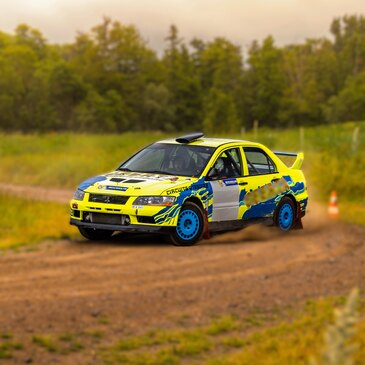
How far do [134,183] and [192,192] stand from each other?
54cm

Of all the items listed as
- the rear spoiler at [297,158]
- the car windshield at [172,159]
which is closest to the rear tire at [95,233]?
the car windshield at [172,159]

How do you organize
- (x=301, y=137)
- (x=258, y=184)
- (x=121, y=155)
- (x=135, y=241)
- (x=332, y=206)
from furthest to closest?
1. (x=332, y=206)
2. (x=301, y=137)
3. (x=121, y=155)
4. (x=258, y=184)
5. (x=135, y=241)

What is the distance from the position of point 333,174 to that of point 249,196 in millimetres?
3479

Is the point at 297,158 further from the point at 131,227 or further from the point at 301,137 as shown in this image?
the point at 131,227

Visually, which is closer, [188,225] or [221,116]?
[188,225]

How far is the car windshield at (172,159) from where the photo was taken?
1117 cm

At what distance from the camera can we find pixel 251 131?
44.5 feet

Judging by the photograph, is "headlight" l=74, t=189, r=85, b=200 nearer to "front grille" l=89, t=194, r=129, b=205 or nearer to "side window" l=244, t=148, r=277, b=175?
"front grille" l=89, t=194, r=129, b=205

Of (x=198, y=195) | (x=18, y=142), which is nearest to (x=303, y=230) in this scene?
(x=198, y=195)

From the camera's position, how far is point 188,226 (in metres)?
10.7

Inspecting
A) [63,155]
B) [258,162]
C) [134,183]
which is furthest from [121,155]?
[134,183]

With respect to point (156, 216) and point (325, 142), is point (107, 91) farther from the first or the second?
point (156, 216)

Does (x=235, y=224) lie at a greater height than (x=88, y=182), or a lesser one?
lesser

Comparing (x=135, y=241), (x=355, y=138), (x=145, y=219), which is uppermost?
(x=355, y=138)
